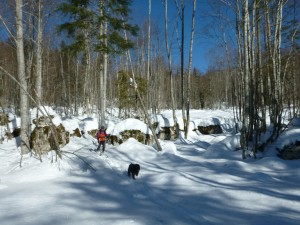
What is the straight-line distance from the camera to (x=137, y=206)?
4.95 meters

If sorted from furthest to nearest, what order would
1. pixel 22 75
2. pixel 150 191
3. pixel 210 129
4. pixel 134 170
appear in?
pixel 210 129, pixel 22 75, pixel 134 170, pixel 150 191

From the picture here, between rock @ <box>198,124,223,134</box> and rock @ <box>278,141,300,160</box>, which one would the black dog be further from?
rock @ <box>198,124,223,134</box>

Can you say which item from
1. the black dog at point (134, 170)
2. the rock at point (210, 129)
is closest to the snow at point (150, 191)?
the black dog at point (134, 170)

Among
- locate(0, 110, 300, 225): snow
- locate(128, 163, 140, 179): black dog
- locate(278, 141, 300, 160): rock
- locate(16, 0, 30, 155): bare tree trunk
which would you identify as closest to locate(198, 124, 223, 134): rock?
locate(0, 110, 300, 225): snow

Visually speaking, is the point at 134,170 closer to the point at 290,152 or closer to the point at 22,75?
the point at 290,152

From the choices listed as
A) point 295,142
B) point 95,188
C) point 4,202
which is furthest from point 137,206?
point 295,142

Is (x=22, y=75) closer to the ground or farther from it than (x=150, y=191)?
farther from it

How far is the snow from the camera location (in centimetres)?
431

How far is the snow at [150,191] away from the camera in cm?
431

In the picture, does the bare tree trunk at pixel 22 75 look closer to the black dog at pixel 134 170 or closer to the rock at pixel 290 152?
the black dog at pixel 134 170

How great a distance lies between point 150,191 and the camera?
6.09m

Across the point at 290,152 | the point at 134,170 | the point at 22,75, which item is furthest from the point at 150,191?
the point at 22,75

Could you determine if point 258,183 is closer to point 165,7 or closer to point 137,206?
point 137,206

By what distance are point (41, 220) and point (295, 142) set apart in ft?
30.2
